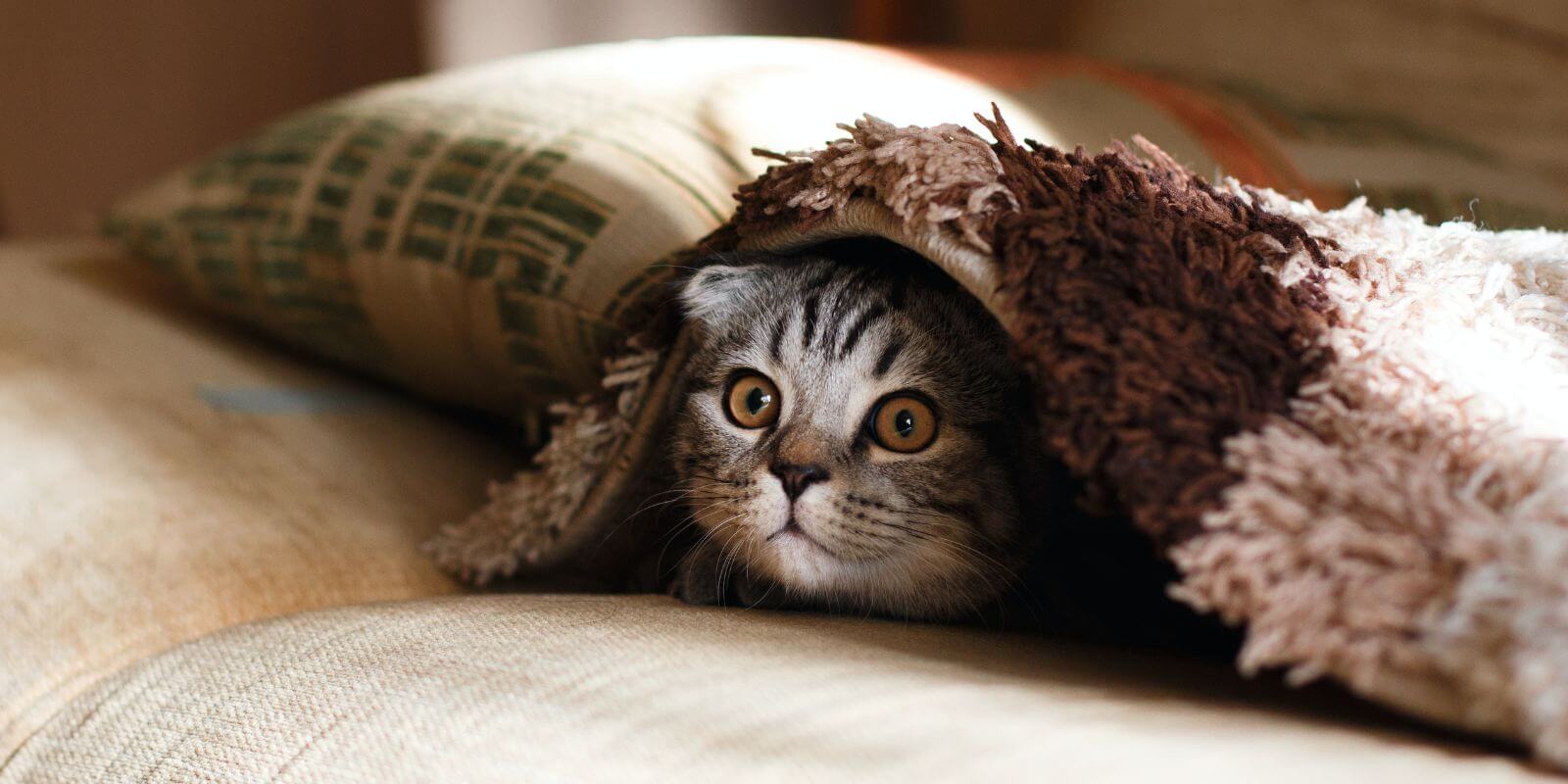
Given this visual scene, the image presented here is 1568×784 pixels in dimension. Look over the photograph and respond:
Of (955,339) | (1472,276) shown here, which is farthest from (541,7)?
(1472,276)

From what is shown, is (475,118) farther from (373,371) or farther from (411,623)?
(411,623)

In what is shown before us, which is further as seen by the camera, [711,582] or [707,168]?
[707,168]

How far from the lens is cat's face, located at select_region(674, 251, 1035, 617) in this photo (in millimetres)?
695

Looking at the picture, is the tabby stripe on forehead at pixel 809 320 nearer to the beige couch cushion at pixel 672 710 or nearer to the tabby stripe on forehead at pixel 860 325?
the tabby stripe on forehead at pixel 860 325

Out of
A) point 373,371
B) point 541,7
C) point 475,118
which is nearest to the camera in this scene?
point 475,118

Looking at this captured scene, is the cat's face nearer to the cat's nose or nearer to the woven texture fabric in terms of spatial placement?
the cat's nose

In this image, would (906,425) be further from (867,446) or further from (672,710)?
(672,710)

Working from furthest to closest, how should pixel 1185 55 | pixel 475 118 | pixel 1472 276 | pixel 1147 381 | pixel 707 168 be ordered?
1. pixel 1185 55
2. pixel 475 118
3. pixel 707 168
4. pixel 1472 276
5. pixel 1147 381

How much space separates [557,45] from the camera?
2307 mm

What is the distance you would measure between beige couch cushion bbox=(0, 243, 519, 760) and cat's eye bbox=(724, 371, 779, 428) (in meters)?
0.30

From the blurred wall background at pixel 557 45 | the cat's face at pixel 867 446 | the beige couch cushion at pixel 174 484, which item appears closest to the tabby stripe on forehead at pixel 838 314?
the cat's face at pixel 867 446

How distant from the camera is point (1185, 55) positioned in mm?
1605

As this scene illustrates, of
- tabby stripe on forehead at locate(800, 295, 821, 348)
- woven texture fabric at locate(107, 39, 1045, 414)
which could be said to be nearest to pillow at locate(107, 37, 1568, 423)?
woven texture fabric at locate(107, 39, 1045, 414)

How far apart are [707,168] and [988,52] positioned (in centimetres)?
51
